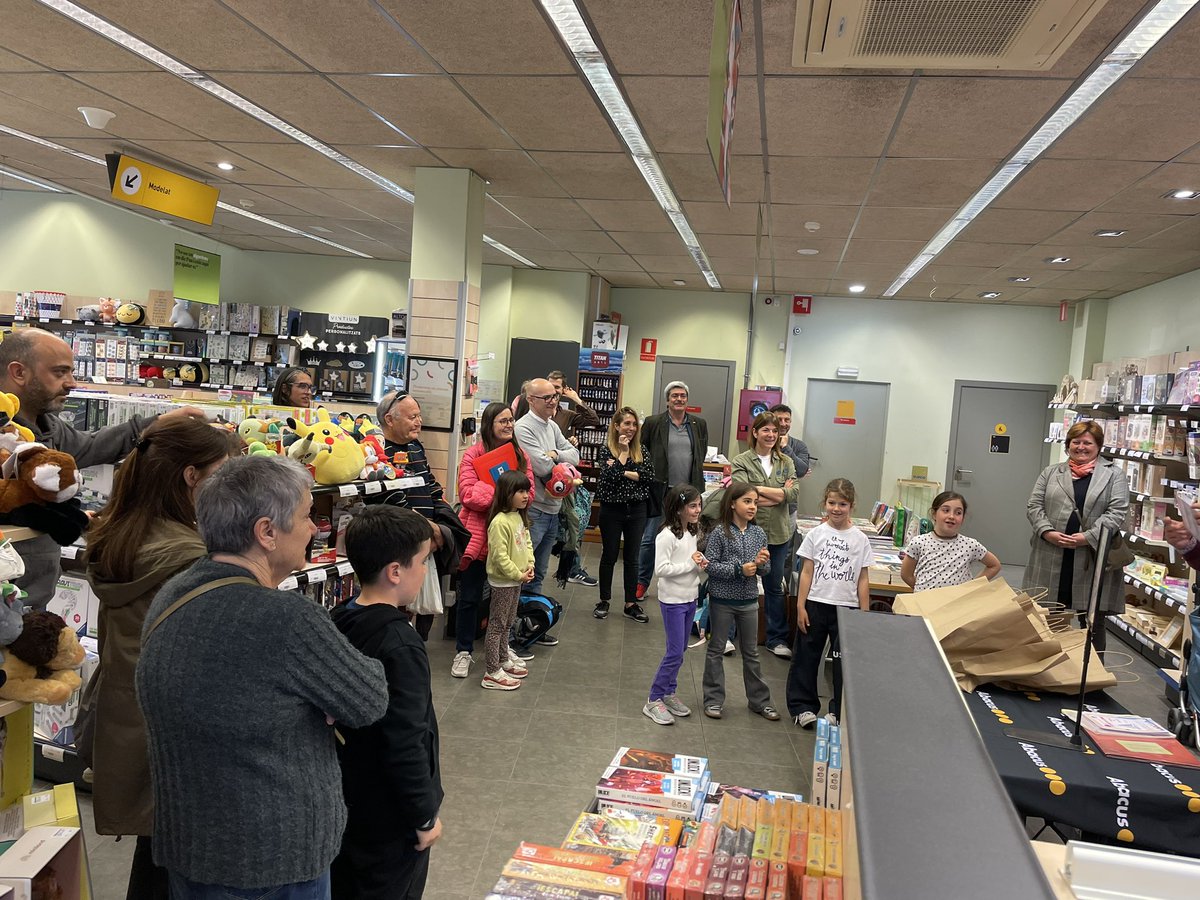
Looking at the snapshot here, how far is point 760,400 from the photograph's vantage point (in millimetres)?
10969

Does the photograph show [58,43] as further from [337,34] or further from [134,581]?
[134,581]

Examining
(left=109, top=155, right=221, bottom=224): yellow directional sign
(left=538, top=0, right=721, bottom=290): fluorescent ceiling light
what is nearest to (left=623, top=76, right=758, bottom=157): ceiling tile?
(left=538, top=0, right=721, bottom=290): fluorescent ceiling light

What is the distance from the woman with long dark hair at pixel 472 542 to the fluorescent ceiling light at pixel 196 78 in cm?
252

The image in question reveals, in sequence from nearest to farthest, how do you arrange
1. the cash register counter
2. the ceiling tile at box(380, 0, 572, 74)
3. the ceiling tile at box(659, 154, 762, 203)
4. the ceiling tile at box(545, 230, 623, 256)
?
the cash register counter → the ceiling tile at box(380, 0, 572, 74) → the ceiling tile at box(659, 154, 762, 203) → the ceiling tile at box(545, 230, 623, 256)

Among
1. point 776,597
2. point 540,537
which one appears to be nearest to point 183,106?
point 540,537

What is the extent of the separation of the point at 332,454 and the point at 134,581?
4.24ft

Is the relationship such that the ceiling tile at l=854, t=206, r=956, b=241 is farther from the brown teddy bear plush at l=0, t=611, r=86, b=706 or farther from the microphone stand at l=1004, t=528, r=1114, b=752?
the brown teddy bear plush at l=0, t=611, r=86, b=706

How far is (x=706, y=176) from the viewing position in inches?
223

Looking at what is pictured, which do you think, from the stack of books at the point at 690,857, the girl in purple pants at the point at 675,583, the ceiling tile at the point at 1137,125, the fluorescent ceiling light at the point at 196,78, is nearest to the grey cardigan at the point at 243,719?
the stack of books at the point at 690,857

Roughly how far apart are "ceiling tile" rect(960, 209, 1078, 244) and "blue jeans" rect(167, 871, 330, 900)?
6143 millimetres

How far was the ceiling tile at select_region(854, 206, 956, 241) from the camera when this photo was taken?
6133 millimetres

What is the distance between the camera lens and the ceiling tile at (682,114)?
4.05m

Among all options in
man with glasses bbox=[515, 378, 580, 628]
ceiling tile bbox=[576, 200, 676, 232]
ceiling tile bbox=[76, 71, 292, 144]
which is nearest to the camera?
ceiling tile bbox=[76, 71, 292, 144]

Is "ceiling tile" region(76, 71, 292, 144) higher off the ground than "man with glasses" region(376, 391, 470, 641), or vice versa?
"ceiling tile" region(76, 71, 292, 144)
